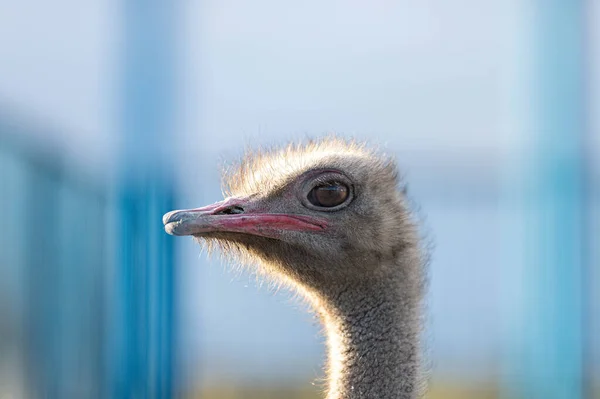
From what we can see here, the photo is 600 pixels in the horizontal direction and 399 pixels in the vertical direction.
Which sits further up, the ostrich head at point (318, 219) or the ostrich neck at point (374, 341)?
the ostrich head at point (318, 219)

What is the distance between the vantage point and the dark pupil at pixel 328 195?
315 centimetres

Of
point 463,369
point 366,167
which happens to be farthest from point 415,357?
point 463,369

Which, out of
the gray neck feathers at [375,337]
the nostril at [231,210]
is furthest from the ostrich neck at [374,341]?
the nostril at [231,210]

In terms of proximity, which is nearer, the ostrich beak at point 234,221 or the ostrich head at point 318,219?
the ostrich beak at point 234,221

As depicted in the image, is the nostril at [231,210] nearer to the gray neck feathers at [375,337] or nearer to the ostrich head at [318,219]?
the ostrich head at [318,219]

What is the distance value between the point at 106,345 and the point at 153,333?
253 mm

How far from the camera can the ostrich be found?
3.10 metres

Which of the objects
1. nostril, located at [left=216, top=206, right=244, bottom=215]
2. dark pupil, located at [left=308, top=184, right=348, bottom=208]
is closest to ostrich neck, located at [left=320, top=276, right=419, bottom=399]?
dark pupil, located at [left=308, top=184, right=348, bottom=208]

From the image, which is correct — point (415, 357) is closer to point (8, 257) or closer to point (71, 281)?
point (8, 257)

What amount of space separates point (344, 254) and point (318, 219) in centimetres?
12

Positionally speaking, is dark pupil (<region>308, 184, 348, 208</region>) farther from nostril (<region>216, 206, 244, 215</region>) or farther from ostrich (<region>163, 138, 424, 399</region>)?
nostril (<region>216, 206, 244, 215</region>)

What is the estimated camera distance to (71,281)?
243 inches

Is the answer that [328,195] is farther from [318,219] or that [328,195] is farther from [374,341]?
[374,341]

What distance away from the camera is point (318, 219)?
10.3ft
